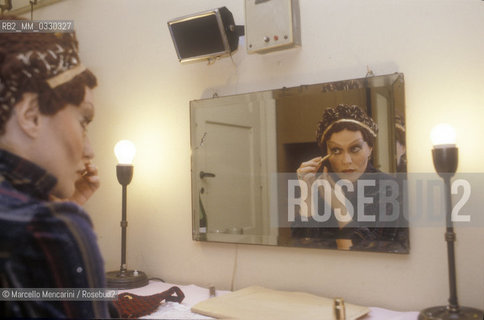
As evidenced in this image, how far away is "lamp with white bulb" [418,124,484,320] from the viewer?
1138mm

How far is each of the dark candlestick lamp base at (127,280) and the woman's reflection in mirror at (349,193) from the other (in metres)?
0.65

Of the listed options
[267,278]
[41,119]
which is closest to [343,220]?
[267,278]

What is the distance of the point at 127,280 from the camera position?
66.8 inches

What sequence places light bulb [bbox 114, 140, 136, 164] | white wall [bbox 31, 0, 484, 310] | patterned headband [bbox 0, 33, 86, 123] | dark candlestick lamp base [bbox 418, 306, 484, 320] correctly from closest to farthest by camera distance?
patterned headband [bbox 0, 33, 86, 123], dark candlestick lamp base [bbox 418, 306, 484, 320], white wall [bbox 31, 0, 484, 310], light bulb [bbox 114, 140, 136, 164]

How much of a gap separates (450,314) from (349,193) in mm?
447

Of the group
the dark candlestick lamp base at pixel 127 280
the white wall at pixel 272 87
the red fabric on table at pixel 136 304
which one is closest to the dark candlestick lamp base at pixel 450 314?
the white wall at pixel 272 87

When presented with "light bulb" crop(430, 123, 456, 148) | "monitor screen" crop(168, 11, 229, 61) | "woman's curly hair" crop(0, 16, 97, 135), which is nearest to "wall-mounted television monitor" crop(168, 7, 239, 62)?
A: "monitor screen" crop(168, 11, 229, 61)

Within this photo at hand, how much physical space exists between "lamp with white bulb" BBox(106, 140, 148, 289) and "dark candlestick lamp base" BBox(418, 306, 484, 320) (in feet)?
3.44

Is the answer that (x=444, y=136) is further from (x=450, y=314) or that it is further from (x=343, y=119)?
(x=450, y=314)

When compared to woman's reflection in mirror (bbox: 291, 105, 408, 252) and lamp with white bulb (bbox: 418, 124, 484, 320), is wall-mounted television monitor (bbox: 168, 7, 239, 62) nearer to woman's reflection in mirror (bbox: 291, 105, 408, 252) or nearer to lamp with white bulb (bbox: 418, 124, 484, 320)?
woman's reflection in mirror (bbox: 291, 105, 408, 252)

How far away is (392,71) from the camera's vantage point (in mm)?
1369

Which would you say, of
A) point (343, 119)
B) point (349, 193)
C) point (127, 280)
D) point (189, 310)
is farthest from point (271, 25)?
point (127, 280)

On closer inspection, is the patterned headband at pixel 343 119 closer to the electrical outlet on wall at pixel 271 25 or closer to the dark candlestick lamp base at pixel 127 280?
the electrical outlet on wall at pixel 271 25

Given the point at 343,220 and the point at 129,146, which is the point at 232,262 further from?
the point at 129,146
